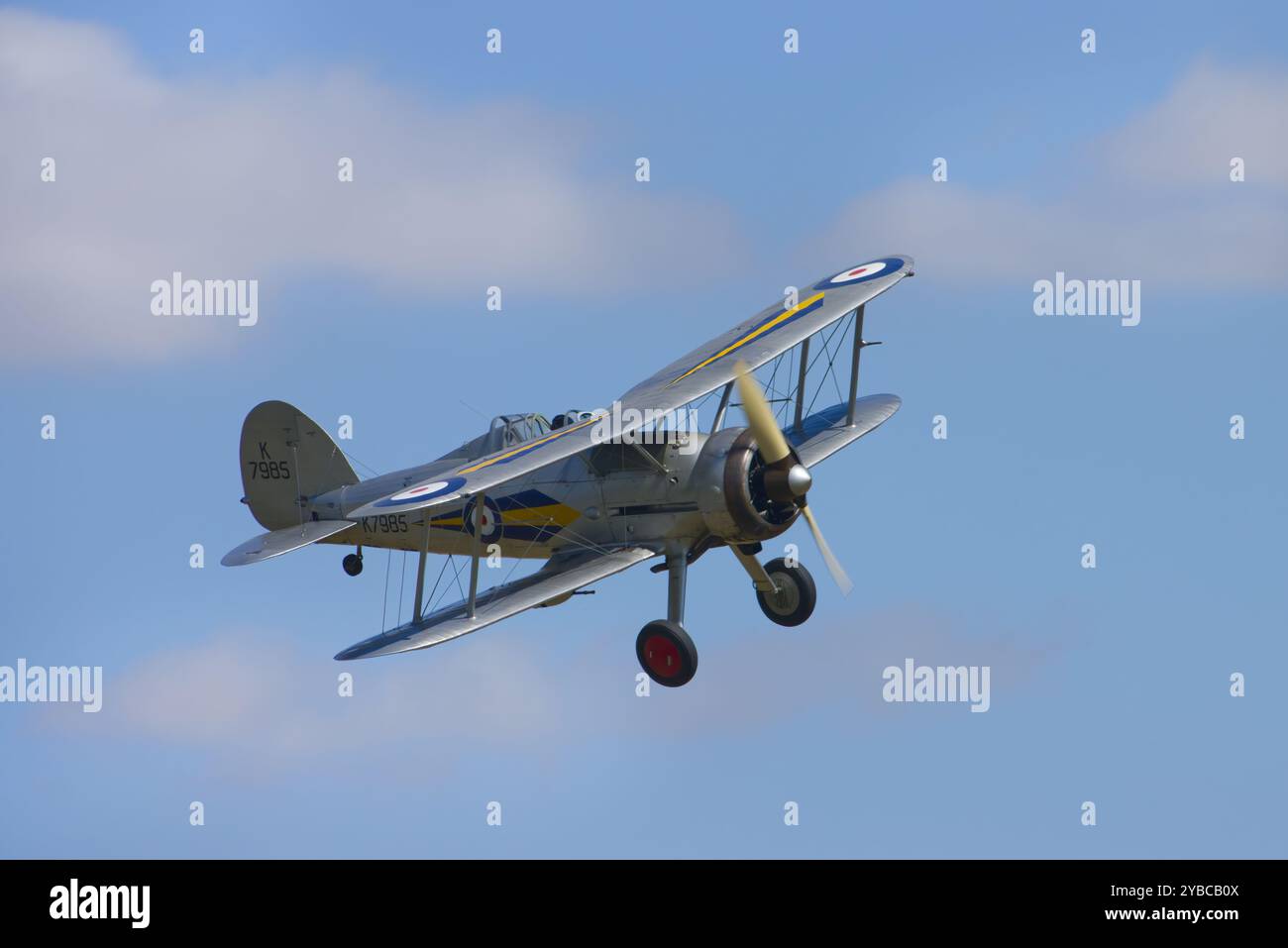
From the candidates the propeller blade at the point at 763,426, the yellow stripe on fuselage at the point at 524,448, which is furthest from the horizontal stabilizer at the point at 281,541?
the propeller blade at the point at 763,426

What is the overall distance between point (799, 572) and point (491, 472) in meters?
4.89

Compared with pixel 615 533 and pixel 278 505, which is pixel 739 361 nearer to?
pixel 615 533

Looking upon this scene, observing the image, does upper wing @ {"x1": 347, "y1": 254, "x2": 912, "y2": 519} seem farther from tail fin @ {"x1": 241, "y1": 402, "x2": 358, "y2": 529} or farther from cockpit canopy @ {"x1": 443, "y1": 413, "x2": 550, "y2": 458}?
tail fin @ {"x1": 241, "y1": 402, "x2": 358, "y2": 529}

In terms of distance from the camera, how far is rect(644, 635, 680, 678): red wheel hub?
79.5 ft

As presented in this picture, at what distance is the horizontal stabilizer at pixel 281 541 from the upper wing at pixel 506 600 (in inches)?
160

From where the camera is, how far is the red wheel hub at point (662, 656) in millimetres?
24219

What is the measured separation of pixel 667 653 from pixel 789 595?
2592mm

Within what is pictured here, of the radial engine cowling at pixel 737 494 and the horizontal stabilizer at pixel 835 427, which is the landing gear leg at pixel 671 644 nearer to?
the radial engine cowling at pixel 737 494

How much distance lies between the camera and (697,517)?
24.5 meters

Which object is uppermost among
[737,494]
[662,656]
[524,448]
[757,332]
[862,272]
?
[862,272]

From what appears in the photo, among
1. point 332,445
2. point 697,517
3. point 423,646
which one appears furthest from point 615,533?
point 332,445

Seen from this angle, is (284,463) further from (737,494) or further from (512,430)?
(737,494)

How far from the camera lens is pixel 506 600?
24.2 meters

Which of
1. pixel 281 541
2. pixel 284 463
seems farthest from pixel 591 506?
Answer: pixel 284 463
